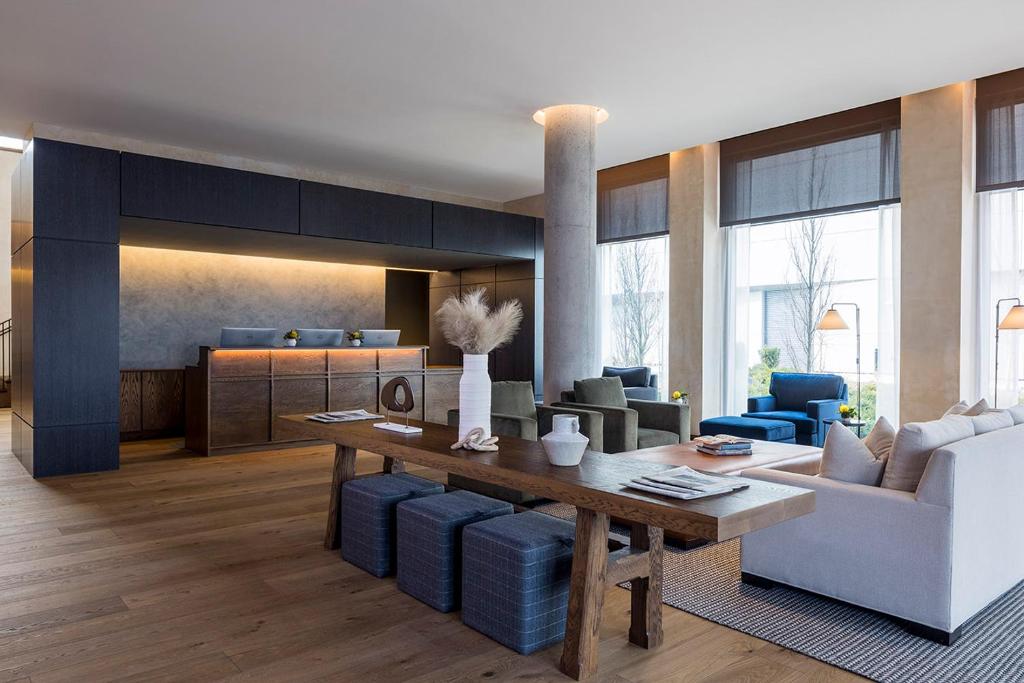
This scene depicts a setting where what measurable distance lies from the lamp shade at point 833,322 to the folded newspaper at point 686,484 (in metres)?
4.84

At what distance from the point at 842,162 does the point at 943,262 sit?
1.52m

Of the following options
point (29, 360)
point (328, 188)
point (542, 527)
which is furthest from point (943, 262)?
point (29, 360)

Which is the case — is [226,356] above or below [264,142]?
below

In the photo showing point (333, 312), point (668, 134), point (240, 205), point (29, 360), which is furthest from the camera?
point (333, 312)

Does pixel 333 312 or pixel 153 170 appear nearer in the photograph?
pixel 153 170

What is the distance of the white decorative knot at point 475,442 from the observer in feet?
10.0

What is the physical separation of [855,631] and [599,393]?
343cm

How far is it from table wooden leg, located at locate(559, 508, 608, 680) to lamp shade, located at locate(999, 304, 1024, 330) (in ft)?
15.2

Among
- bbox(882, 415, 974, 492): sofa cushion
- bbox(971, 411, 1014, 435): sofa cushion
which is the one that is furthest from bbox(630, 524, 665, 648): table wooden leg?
bbox(971, 411, 1014, 435): sofa cushion

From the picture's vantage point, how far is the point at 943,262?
6.20 metres

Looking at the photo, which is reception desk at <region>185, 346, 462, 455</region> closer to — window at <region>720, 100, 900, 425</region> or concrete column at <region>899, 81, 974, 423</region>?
window at <region>720, 100, 900, 425</region>

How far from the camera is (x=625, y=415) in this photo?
5395 mm

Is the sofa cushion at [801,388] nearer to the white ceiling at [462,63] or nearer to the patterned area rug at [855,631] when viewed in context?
the white ceiling at [462,63]

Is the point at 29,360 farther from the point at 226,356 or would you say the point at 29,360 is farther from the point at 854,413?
the point at 854,413
